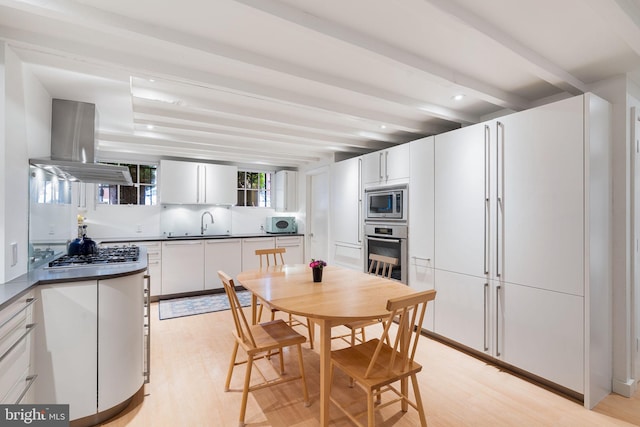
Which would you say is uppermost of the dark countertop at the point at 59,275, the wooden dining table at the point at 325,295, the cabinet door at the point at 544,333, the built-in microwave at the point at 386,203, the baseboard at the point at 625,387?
the built-in microwave at the point at 386,203

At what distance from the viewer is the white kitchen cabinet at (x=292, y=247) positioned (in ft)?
18.6

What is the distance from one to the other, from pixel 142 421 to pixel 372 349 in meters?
1.58

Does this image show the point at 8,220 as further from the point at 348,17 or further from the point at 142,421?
the point at 348,17

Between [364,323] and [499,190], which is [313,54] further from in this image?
[364,323]

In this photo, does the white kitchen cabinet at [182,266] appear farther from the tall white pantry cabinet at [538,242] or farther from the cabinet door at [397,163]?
the tall white pantry cabinet at [538,242]

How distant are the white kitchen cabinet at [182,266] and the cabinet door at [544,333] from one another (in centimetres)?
425

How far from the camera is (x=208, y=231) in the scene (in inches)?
219

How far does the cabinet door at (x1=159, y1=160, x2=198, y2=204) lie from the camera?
16.1 ft

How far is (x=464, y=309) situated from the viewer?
114 inches

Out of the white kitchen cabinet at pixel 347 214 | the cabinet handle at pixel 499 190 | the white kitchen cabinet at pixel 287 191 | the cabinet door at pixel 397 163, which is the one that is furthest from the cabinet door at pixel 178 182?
the cabinet handle at pixel 499 190

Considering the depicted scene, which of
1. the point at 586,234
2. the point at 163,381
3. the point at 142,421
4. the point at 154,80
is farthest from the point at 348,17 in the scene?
the point at 163,381

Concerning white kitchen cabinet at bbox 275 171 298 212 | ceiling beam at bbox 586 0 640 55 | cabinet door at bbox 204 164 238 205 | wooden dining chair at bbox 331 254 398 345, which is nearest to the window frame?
cabinet door at bbox 204 164 238 205

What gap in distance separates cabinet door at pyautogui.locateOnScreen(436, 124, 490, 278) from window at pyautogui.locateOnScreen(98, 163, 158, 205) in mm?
4615

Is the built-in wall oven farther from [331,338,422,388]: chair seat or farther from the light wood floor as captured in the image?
[331,338,422,388]: chair seat
